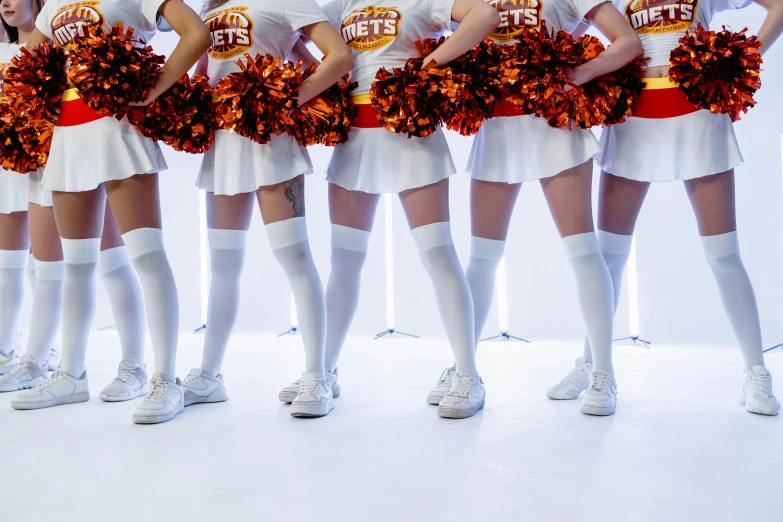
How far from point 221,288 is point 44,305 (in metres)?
0.90

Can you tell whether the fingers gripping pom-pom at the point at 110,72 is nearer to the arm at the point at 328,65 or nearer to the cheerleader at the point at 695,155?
the arm at the point at 328,65

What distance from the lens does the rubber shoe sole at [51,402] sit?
2588 millimetres

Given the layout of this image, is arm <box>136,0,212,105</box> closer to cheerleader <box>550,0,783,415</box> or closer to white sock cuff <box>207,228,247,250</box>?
white sock cuff <box>207,228,247,250</box>

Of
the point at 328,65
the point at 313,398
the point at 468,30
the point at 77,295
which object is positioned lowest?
the point at 313,398

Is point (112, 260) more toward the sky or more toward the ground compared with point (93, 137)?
more toward the ground

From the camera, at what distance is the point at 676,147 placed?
2.48 metres

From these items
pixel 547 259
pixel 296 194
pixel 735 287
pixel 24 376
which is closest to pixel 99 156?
pixel 296 194

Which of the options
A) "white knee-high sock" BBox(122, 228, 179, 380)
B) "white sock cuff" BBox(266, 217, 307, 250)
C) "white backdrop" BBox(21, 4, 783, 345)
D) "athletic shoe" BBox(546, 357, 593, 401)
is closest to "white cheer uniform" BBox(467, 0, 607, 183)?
"white sock cuff" BBox(266, 217, 307, 250)

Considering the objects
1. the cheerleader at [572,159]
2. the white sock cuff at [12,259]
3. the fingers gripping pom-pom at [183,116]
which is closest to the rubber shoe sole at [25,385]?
the white sock cuff at [12,259]

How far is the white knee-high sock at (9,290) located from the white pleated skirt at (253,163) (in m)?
1.33

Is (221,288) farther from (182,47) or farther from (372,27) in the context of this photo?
(372,27)

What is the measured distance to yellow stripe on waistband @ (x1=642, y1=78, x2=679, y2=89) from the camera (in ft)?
8.16

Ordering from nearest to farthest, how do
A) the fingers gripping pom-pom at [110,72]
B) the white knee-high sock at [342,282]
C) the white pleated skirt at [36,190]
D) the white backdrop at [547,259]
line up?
the fingers gripping pom-pom at [110,72]
the white knee-high sock at [342,282]
the white pleated skirt at [36,190]
the white backdrop at [547,259]

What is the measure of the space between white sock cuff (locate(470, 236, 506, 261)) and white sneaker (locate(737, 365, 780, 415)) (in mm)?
952
